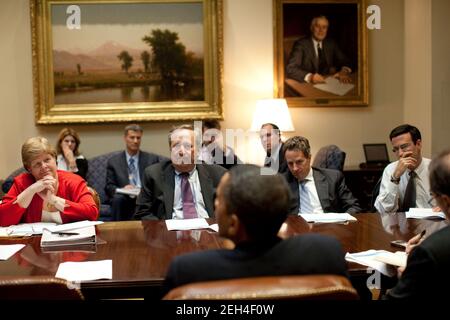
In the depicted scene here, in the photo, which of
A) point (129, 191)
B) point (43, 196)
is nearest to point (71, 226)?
point (43, 196)

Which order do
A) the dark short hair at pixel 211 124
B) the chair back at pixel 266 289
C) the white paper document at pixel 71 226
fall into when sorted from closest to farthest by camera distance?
the chair back at pixel 266 289 < the white paper document at pixel 71 226 < the dark short hair at pixel 211 124

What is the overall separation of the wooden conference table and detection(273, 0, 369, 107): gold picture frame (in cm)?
314

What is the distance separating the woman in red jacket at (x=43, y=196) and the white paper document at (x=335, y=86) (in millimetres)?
3682

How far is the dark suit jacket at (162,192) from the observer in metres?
3.34

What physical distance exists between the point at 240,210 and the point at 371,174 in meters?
4.51

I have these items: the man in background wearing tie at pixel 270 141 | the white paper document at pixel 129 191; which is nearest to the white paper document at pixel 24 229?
the white paper document at pixel 129 191

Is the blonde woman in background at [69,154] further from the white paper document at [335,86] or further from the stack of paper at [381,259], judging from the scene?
the stack of paper at [381,259]

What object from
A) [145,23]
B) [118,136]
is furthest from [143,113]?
[145,23]

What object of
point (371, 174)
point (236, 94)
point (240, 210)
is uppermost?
point (236, 94)

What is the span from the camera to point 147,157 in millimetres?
5641

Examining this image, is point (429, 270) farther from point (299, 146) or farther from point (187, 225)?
point (299, 146)

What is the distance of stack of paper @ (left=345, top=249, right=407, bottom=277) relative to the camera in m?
2.03

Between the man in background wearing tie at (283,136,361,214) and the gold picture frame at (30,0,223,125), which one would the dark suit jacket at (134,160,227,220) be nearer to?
the man in background wearing tie at (283,136,361,214)
